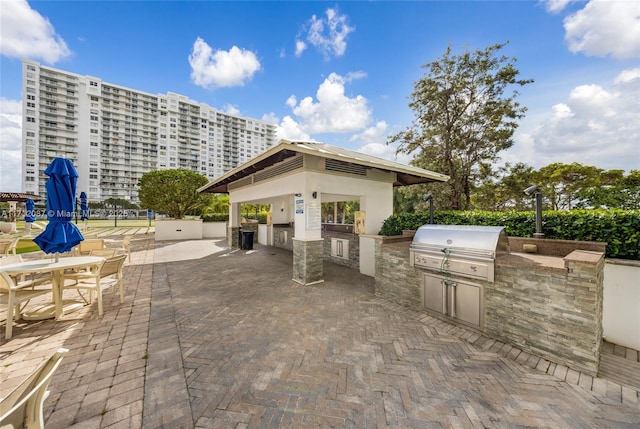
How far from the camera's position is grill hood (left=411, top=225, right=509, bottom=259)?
376 cm

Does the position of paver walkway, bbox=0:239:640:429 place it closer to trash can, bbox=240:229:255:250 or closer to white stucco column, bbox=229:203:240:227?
trash can, bbox=240:229:255:250

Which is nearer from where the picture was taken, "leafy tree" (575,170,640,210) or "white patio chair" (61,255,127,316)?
"white patio chair" (61,255,127,316)

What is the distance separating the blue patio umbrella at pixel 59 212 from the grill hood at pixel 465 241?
21.5ft

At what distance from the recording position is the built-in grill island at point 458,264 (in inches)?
149

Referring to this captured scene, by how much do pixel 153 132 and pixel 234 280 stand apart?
85.6 meters

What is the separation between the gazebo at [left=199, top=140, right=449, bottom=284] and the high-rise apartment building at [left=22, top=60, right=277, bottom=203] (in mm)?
78330

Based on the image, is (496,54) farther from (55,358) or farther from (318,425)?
(55,358)

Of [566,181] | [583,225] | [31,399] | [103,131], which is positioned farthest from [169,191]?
[103,131]

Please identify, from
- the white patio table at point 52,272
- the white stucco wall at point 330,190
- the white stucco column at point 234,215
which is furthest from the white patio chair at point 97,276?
the white stucco column at point 234,215

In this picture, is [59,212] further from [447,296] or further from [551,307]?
[551,307]

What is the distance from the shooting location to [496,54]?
11938 millimetres

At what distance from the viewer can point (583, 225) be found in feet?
14.2

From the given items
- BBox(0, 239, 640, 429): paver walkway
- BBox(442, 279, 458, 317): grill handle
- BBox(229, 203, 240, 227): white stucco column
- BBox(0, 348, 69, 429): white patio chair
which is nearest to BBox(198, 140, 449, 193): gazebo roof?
BBox(229, 203, 240, 227): white stucco column

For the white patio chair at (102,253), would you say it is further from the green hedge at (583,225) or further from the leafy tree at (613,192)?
the leafy tree at (613,192)
